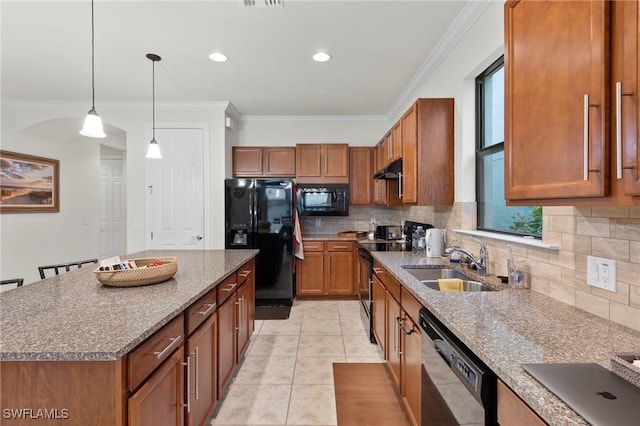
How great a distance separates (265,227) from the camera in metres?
4.03

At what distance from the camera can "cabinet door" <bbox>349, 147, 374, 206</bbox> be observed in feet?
15.2

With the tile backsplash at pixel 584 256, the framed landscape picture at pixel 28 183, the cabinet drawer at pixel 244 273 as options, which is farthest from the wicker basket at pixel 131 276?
the framed landscape picture at pixel 28 183

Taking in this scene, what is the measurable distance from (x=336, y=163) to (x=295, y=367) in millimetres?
2849

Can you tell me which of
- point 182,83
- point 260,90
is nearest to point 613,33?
point 260,90

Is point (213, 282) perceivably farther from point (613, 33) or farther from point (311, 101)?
point (311, 101)

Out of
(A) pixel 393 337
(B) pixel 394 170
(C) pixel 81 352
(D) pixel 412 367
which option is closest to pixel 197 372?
(C) pixel 81 352

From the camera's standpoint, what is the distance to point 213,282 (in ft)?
5.75

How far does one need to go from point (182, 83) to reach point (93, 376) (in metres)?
3.28

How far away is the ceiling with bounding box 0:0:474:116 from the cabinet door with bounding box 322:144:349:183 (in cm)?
75

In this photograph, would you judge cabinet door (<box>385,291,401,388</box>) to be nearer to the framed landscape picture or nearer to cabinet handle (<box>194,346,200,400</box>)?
cabinet handle (<box>194,346,200,400</box>)

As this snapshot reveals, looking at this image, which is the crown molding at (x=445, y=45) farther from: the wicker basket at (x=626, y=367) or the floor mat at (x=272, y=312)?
the floor mat at (x=272, y=312)

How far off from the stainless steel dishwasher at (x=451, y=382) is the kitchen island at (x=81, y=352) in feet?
3.55

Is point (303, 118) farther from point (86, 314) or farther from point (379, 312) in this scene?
point (86, 314)

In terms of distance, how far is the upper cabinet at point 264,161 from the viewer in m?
4.56
